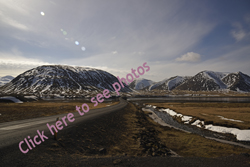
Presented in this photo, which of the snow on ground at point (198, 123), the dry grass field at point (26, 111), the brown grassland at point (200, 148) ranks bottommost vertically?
the snow on ground at point (198, 123)

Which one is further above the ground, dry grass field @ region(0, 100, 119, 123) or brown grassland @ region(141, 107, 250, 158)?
dry grass field @ region(0, 100, 119, 123)

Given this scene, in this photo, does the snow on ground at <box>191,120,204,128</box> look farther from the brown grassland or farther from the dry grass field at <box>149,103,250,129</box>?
the brown grassland

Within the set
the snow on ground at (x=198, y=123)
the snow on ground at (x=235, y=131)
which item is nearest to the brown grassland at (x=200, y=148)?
the snow on ground at (x=235, y=131)

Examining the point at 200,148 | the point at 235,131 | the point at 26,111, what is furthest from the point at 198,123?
the point at 26,111

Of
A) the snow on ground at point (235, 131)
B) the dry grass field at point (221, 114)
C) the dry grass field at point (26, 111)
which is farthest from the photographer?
the dry grass field at point (221, 114)

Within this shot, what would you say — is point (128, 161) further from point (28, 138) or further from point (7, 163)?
point (28, 138)

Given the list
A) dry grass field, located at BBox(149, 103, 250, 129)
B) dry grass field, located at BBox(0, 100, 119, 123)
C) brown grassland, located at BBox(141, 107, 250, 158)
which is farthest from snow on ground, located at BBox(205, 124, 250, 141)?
dry grass field, located at BBox(0, 100, 119, 123)

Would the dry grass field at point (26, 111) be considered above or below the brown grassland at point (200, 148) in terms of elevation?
above

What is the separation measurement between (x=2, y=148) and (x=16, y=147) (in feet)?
2.74

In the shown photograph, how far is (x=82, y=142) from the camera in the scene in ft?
46.7

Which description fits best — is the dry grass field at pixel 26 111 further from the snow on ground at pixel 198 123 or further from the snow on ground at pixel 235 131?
the snow on ground at pixel 235 131

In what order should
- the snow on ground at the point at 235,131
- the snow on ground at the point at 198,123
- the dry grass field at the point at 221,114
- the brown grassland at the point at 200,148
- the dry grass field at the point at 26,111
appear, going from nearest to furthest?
the brown grassland at the point at 200,148, the snow on ground at the point at 235,131, the dry grass field at the point at 26,111, the dry grass field at the point at 221,114, the snow on ground at the point at 198,123

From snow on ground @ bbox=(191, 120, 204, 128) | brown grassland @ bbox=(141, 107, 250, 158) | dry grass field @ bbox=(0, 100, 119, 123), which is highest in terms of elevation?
dry grass field @ bbox=(0, 100, 119, 123)

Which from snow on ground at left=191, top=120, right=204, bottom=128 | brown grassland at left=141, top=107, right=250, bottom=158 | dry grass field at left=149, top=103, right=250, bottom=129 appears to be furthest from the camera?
snow on ground at left=191, top=120, right=204, bottom=128
